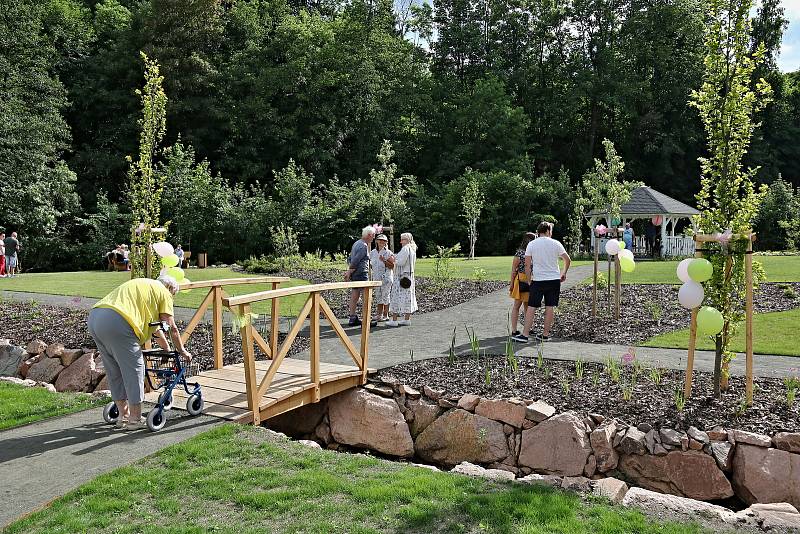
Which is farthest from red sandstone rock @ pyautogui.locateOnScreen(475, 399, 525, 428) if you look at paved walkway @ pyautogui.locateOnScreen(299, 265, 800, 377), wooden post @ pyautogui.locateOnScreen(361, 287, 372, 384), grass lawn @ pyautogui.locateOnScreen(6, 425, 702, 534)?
paved walkway @ pyautogui.locateOnScreen(299, 265, 800, 377)

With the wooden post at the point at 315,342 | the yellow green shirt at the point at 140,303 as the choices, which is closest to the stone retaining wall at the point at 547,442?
the wooden post at the point at 315,342

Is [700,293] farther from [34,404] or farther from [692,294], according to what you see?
[34,404]

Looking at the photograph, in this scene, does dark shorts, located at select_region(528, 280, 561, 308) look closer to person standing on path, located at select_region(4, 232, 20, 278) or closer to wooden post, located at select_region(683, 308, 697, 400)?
wooden post, located at select_region(683, 308, 697, 400)

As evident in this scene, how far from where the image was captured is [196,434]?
5.34 metres

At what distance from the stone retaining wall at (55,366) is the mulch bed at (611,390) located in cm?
397

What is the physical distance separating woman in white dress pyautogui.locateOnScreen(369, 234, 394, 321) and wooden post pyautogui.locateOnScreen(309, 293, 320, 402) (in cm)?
415

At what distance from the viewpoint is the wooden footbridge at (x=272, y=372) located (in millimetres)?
5836

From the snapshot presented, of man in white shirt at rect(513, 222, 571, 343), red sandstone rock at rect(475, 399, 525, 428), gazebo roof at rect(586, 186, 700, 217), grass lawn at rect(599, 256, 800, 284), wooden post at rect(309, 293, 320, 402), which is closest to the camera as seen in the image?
red sandstone rock at rect(475, 399, 525, 428)

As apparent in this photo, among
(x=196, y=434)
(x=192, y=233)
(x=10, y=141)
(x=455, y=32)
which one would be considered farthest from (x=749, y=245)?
(x=455, y=32)

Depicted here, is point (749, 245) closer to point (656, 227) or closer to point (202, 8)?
point (656, 227)

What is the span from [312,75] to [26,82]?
599 inches

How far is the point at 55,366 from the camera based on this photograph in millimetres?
8906

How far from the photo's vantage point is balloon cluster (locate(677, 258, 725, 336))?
6.02 m

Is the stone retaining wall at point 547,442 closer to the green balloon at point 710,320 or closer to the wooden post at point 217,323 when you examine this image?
the green balloon at point 710,320
